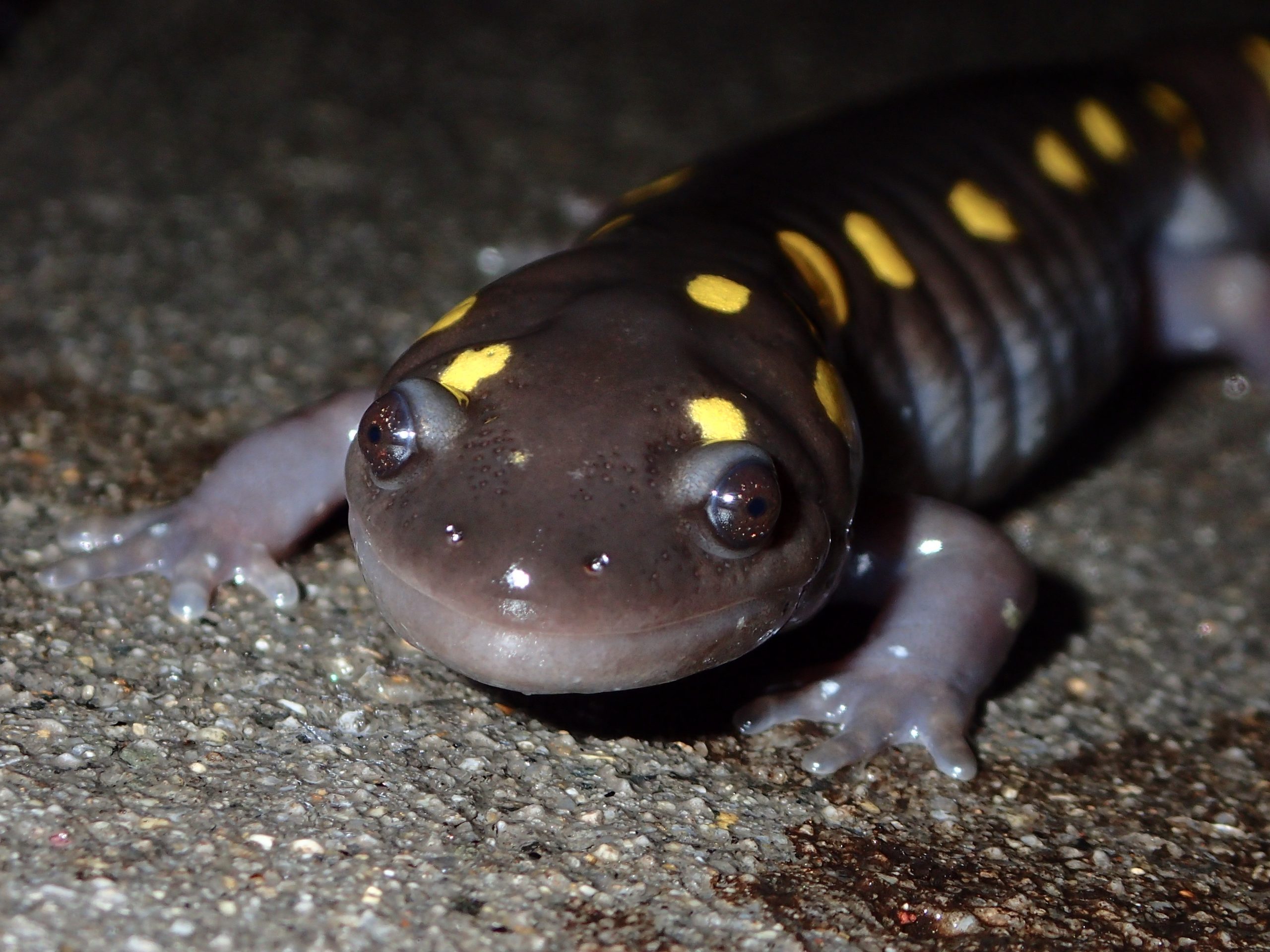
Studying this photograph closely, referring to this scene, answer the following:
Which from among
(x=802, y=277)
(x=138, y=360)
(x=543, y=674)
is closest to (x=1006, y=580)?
(x=802, y=277)

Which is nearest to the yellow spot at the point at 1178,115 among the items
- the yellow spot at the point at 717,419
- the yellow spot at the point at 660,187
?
the yellow spot at the point at 660,187

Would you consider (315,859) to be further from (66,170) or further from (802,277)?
(66,170)

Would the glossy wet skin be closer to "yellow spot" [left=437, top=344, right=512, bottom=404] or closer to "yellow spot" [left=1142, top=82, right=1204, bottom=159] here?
"yellow spot" [left=437, top=344, right=512, bottom=404]

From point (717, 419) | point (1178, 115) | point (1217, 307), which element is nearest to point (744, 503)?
point (717, 419)

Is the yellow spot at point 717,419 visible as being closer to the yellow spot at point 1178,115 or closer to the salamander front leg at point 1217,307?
the salamander front leg at point 1217,307

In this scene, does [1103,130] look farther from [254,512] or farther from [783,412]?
[254,512]
